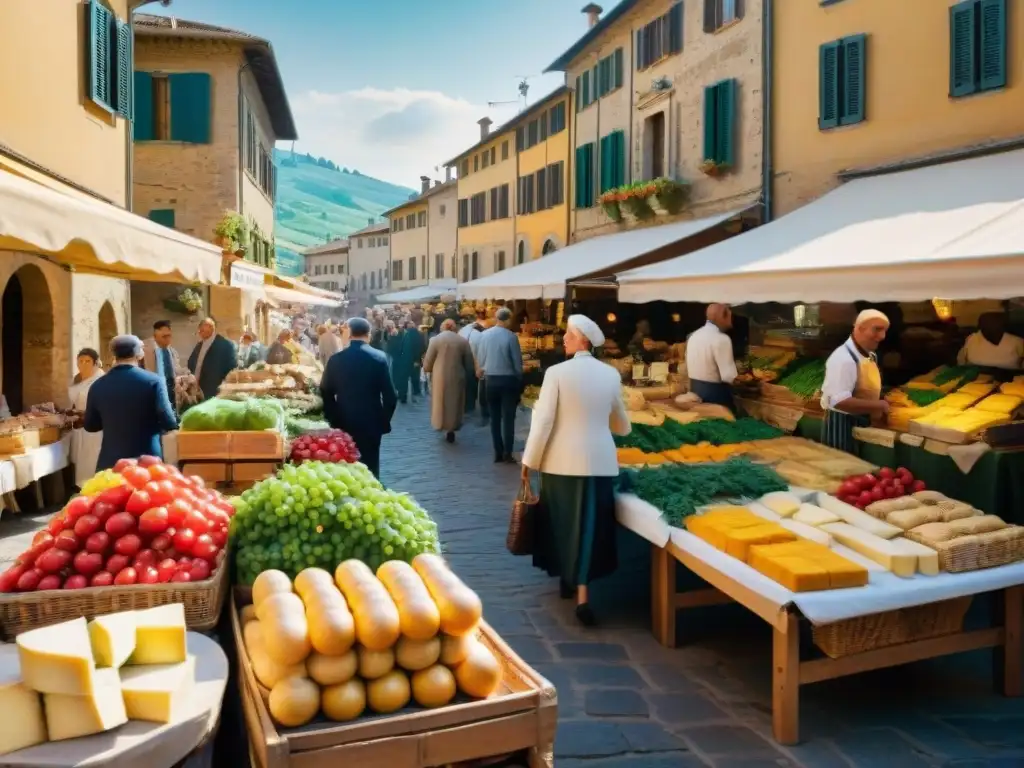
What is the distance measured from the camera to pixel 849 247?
7.45 metres

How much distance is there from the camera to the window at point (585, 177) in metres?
20.5

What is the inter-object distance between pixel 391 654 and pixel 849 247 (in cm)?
610

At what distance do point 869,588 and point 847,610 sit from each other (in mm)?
205

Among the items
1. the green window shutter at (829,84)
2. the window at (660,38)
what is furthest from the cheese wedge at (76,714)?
the window at (660,38)

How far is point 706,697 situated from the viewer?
447cm

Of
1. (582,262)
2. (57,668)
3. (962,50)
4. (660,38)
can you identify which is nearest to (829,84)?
(962,50)

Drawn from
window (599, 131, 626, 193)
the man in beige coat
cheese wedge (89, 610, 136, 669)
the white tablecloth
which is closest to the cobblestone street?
the white tablecloth

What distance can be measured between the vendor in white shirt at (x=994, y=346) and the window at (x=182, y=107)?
18.1 meters

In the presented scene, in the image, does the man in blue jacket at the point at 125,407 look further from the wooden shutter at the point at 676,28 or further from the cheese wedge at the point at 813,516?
the wooden shutter at the point at 676,28

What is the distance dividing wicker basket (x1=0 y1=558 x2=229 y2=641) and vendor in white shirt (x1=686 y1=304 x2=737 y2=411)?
5.99 m

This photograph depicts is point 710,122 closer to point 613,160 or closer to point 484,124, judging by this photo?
point 613,160

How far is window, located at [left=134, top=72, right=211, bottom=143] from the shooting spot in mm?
20891

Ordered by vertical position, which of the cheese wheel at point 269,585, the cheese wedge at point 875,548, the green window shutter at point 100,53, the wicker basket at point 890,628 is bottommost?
the wicker basket at point 890,628

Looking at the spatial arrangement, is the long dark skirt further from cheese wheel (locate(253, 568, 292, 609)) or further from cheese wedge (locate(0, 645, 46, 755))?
cheese wedge (locate(0, 645, 46, 755))
